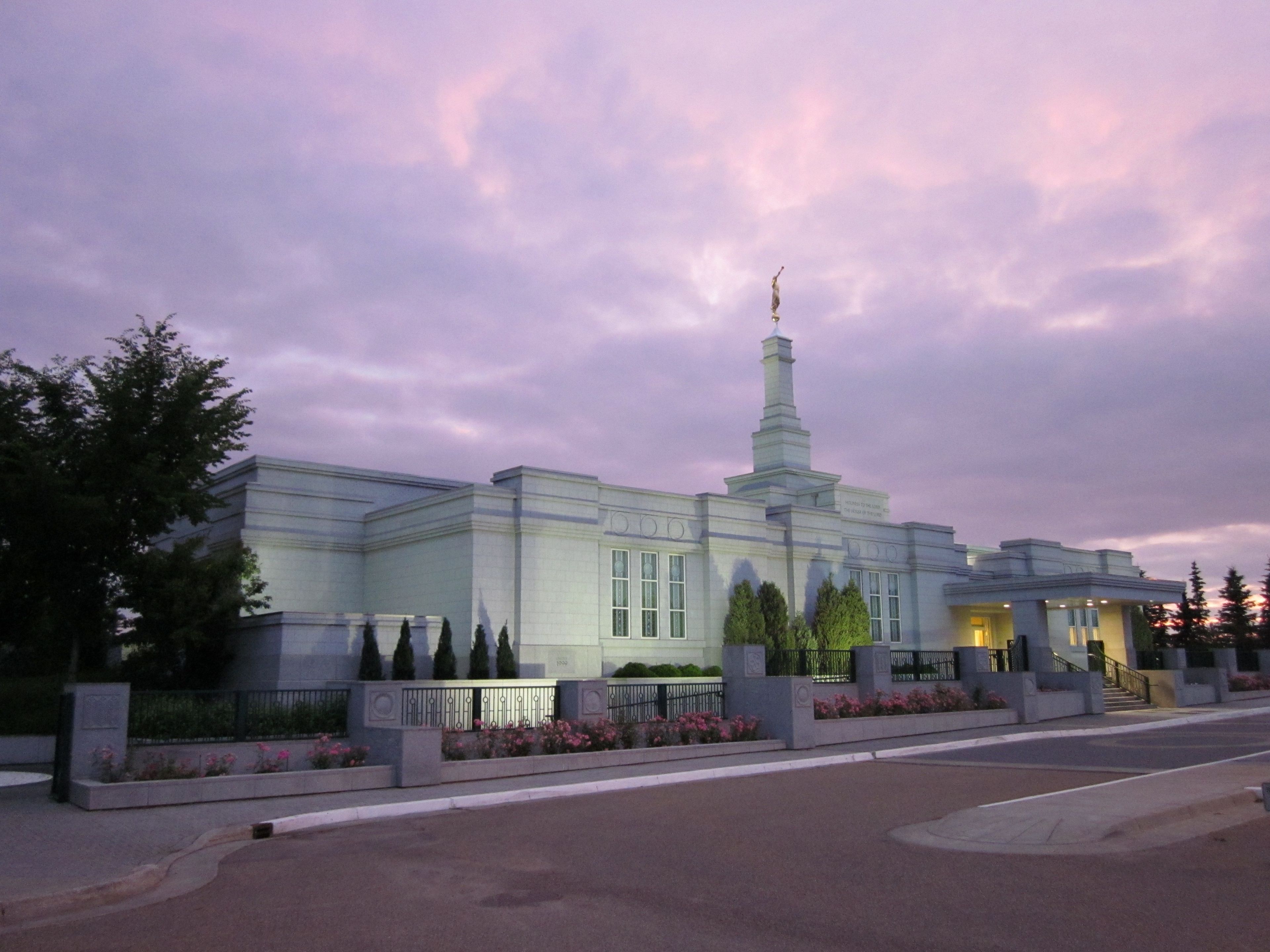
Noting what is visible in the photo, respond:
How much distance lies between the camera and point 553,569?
29016 mm

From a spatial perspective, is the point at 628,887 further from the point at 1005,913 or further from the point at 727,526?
the point at 727,526

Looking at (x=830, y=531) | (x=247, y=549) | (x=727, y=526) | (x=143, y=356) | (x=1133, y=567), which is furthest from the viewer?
(x=1133, y=567)

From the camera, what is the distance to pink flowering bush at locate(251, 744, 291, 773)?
606 inches

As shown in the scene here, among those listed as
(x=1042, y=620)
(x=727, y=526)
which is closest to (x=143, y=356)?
(x=727, y=526)

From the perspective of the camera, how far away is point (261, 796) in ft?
47.7

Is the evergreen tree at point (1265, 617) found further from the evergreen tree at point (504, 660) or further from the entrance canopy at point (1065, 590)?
the evergreen tree at point (504, 660)

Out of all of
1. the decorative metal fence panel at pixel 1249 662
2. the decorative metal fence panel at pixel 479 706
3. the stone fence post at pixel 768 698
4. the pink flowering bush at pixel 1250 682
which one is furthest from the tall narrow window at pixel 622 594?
the decorative metal fence panel at pixel 1249 662

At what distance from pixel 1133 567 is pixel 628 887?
48.3 m

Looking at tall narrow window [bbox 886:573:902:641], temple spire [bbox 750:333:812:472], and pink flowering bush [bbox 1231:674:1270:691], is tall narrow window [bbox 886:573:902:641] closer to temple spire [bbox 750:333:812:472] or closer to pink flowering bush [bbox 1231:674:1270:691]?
temple spire [bbox 750:333:812:472]

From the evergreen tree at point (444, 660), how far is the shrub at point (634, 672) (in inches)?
198

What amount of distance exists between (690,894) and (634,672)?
66.8 feet

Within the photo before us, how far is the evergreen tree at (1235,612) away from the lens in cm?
6266

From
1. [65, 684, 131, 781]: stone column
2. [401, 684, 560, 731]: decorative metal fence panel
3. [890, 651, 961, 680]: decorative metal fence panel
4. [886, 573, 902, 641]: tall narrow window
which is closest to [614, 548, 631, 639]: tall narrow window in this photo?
[401, 684, 560, 731]: decorative metal fence panel

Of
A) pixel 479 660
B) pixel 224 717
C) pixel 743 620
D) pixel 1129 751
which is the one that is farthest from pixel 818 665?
pixel 224 717
